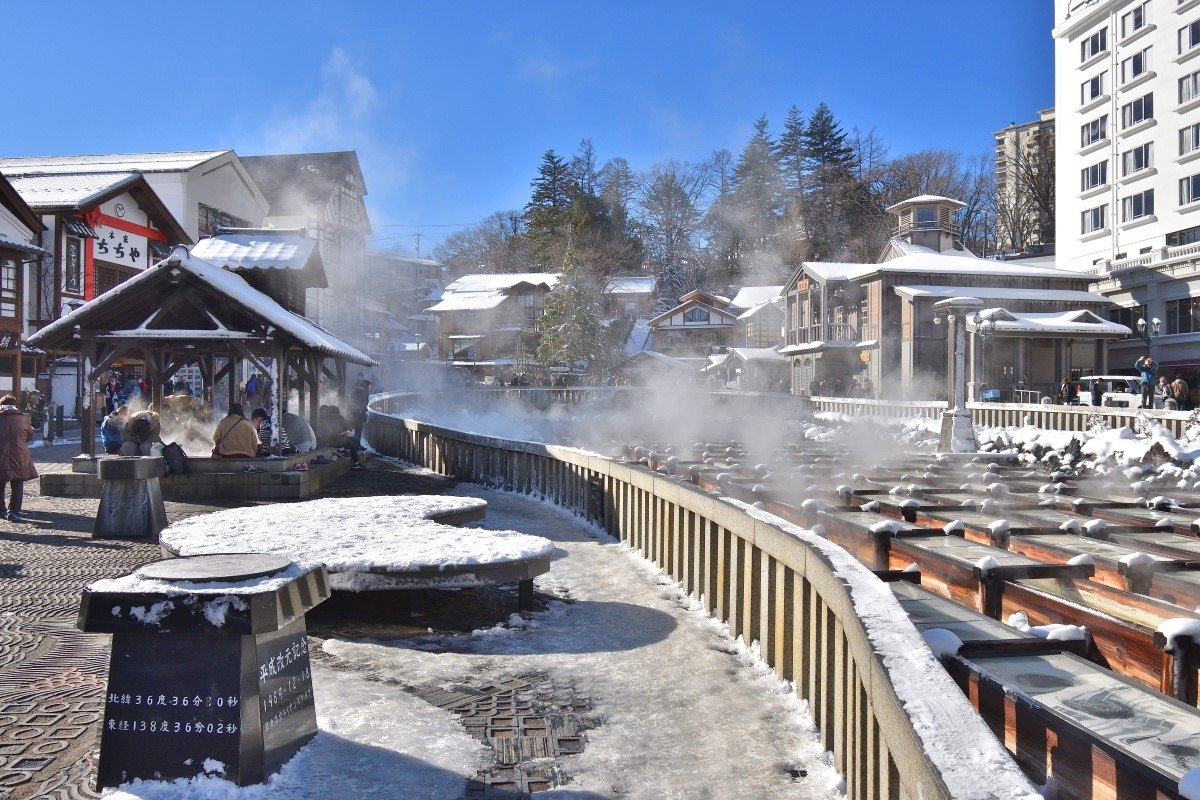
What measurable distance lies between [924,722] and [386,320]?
74474 mm

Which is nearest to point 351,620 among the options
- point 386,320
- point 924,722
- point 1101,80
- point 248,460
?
point 924,722

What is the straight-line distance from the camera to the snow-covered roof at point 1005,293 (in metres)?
38.1

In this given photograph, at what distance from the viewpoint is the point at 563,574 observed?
902 cm

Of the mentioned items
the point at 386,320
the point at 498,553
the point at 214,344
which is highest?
the point at 386,320

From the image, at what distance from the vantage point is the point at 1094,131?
149 feet

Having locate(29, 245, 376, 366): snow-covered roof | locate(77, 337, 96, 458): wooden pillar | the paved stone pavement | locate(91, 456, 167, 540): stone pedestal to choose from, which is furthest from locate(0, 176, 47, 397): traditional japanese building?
locate(91, 456, 167, 540): stone pedestal

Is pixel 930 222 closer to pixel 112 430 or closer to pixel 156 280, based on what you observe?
pixel 156 280

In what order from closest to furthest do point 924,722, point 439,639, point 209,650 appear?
point 924,722
point 209,650
point 439,639

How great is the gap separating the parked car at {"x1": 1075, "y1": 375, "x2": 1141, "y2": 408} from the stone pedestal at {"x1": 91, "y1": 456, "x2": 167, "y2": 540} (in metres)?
25.4

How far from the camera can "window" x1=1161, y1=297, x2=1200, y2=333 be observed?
37528 millimetres

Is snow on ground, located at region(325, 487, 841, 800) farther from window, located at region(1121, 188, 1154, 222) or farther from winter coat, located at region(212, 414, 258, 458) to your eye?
window, located at region(1121, 188, 1154, 222)

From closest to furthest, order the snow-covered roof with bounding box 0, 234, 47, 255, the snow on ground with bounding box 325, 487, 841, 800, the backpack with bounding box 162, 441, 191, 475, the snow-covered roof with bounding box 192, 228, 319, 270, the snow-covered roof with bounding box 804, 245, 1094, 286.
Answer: the snow on ground with bounding box 325, 487, 841, 800 → the backpack with bounding box 162, 441, 191, 475 → the snow-covered roof with bounding box 192, 228, 319, 270 → the snow-covered roof with bounding box 0, 234, 47, 255 → the snow-covered roof with bounding box 804, 245, 1094, 286

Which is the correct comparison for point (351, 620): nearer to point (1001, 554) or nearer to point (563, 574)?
point (563, 574)

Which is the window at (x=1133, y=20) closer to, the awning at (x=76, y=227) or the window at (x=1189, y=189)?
the window at (x=1189, y=189)
